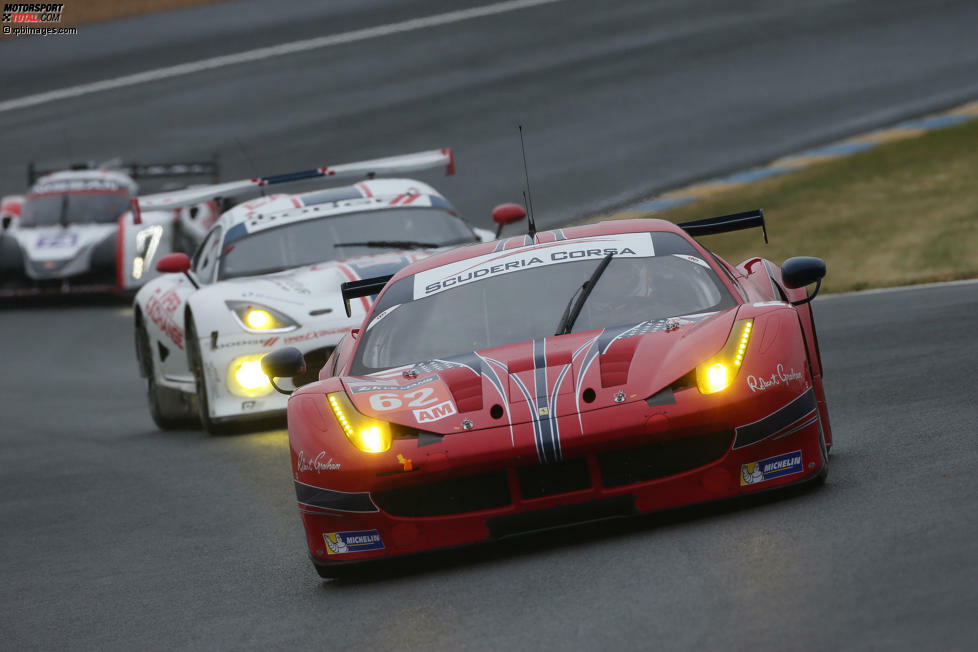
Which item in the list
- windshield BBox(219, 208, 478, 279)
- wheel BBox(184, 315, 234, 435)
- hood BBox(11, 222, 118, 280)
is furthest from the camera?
hood BBox(11, 222, 118, 280)

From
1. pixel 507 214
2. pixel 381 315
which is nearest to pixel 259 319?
pixel 507 214

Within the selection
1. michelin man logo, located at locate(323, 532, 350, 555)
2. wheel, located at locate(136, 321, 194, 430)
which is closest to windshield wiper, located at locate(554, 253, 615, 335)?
michelin man logo, located at locate(323, 532, 350, 555)

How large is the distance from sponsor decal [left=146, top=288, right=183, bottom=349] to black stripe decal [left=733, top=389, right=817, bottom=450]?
240 inches

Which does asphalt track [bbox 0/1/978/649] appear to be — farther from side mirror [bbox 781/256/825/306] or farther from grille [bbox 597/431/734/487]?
side mirror [bbox 781/256/825/306]

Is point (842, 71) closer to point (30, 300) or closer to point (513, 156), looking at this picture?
point (513, 156)

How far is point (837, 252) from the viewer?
1650cm

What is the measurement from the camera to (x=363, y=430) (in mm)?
5922

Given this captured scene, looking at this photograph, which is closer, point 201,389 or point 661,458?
point 661,458

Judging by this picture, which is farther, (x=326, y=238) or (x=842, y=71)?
(x=842, y=71)

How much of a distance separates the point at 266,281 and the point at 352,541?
16.6 ft

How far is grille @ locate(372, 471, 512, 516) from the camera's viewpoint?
5.77m

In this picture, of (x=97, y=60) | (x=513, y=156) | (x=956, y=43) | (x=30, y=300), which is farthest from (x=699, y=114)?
(x=97, y=60)

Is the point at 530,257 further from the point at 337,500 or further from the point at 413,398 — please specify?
the point at 337,500

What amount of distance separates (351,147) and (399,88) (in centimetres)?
499
